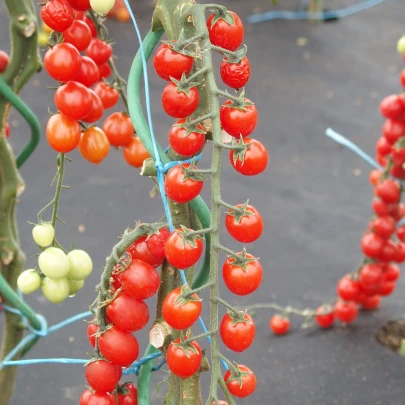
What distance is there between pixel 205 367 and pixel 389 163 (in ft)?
2.79

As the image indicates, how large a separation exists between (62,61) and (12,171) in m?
0.45

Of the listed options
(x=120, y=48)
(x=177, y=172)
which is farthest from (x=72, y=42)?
(x=120, y=48)

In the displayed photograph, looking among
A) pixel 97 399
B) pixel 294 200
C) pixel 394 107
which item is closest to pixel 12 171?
pixel 97 399

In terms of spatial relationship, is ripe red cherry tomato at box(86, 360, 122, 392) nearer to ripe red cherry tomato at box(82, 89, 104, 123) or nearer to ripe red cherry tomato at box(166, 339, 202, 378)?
ripe red cherry tomato at box(166, 339, 202, 378)

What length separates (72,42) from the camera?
2.28ft

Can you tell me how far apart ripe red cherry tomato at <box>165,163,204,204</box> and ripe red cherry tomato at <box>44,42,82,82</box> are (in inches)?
7.2

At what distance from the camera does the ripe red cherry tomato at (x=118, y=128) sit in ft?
2.58

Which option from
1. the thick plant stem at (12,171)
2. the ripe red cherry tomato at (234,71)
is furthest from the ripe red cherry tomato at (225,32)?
the thick plant stem at (12,171)

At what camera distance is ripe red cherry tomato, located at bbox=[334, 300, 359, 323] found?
1.55 m

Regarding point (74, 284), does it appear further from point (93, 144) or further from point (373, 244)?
point (373, 244)

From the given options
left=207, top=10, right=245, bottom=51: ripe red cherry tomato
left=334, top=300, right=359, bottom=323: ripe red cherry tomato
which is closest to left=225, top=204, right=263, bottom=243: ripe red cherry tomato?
left=207, top=10, right=245, bottom=51: ripe red cherry tomato

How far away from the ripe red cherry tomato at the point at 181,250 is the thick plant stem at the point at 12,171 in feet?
1.83

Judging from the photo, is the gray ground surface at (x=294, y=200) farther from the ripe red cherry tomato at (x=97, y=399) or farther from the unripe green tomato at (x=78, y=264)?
the ripe red cherry tomato at (x=97, y=399)

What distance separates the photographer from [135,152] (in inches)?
31.5
